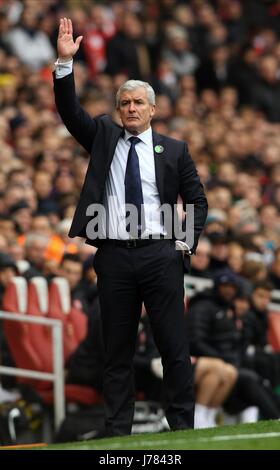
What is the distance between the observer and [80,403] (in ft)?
43.0

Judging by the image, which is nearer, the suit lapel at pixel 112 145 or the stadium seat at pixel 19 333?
the suit lapel at pixel 112 145

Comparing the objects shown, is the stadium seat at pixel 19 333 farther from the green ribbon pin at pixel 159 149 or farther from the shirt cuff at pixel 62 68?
the shirt cuff at pixel 62 68

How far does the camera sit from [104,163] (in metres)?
9.11

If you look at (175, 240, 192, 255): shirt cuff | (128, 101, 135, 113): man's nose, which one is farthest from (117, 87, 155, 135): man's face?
(175, 240, 192, 255): shirt cuff

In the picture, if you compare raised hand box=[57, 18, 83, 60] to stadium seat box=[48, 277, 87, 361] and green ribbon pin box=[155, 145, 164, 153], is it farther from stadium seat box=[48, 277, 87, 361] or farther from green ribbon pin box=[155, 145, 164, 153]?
stadium seat box=[48, 277, 87, 361]

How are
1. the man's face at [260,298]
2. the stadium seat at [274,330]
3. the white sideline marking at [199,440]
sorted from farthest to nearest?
the stadium seat at [274,330], the man's face at [260,298], the white sideline marking at [199,440]

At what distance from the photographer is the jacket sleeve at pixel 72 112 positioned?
8.88 m

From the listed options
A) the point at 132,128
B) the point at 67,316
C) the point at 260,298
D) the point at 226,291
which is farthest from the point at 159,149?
the point at 260,298

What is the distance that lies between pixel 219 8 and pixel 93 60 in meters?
4.50

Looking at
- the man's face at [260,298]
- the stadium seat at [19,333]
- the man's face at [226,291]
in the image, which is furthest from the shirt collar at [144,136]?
the man's face at [260,298]

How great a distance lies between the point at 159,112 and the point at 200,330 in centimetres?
819

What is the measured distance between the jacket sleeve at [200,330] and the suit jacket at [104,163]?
13.4 feet

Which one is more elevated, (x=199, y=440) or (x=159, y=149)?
(x=159, y=149)

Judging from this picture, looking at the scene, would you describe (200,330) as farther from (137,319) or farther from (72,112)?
(72,112)
